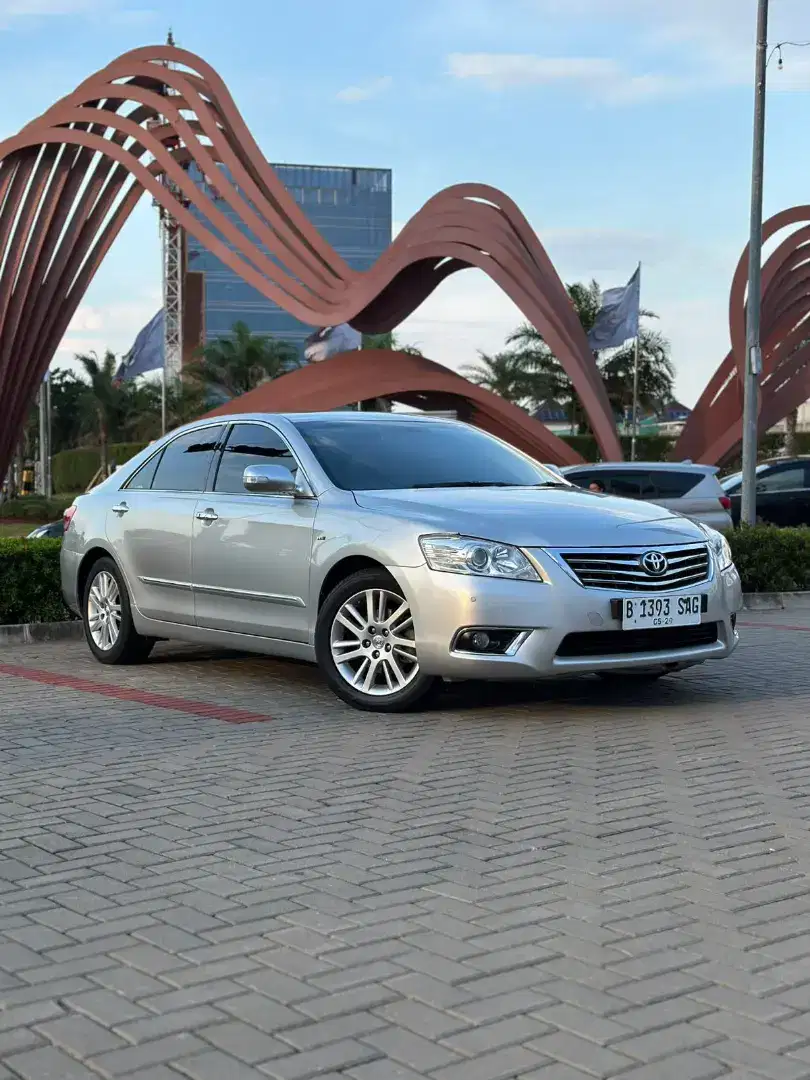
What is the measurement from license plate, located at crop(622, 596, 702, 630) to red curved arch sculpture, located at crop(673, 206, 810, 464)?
26.7m

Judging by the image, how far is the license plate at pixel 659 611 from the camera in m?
7.23

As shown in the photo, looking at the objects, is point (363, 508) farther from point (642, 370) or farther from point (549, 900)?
point (642, 370)

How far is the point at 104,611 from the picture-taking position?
9750 millimetres

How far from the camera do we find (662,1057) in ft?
10.3

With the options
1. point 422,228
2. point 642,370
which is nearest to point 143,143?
point 422,228

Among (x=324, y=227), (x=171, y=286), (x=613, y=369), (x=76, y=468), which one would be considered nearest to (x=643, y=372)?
(x=613, y=369)

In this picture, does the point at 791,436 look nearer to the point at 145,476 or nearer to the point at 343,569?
the point at 145,476

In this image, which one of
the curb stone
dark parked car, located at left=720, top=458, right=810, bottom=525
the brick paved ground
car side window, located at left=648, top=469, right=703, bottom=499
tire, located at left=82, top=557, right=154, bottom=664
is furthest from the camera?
dark parked car, located at left=720, top=458, right=810, bottom=525

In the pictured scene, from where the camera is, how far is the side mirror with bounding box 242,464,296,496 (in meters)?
8.05

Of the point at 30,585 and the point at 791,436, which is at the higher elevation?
the point at 791,436

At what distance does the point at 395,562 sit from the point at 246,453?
179cm

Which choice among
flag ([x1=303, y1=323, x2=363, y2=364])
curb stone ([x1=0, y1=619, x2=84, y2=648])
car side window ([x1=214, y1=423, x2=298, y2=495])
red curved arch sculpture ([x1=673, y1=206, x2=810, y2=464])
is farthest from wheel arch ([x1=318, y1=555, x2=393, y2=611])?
flag ([x1=303, y1=323, x2=363, y2=364])

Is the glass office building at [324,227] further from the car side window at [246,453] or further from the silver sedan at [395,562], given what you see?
the car side window at [246,453]

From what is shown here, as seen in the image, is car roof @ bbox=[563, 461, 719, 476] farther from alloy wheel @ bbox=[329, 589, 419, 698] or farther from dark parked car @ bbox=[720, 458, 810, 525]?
alloy wheel @ bbox=[329, 589, 419, 698]
